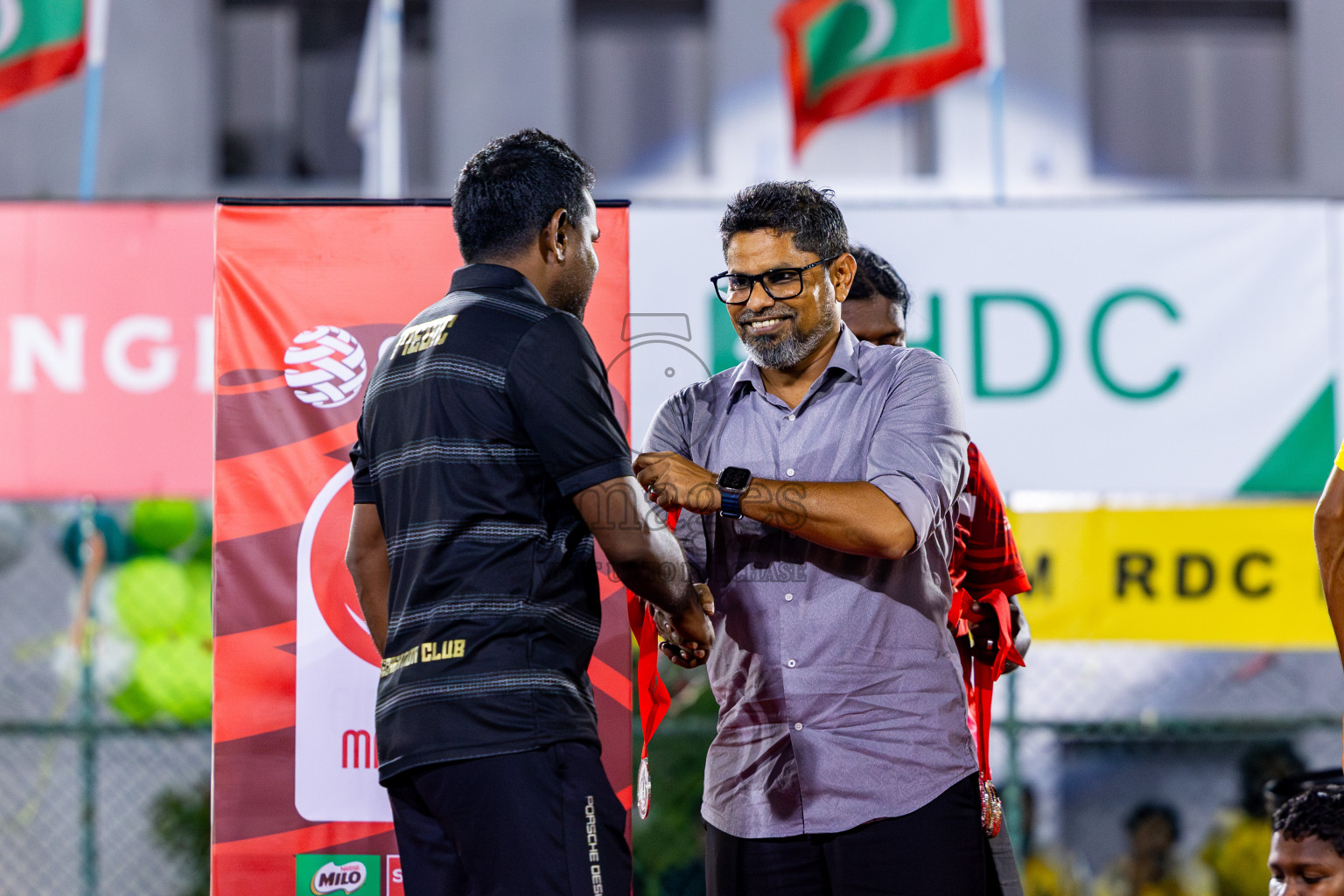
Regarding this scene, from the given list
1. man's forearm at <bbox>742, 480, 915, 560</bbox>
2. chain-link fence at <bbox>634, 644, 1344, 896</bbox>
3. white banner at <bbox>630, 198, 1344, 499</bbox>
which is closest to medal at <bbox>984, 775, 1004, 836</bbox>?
man's forearm at <bbox>742, 480, 915, 560</bbox>

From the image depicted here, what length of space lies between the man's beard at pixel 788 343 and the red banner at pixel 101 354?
3099 millimetres

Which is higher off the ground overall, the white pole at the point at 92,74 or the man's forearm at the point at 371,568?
the white pole at the point at 92,74

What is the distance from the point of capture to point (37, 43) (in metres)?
6.26

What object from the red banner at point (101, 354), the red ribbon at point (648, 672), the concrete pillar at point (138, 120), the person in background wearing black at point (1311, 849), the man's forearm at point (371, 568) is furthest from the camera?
the concrete pillar at point (138, 120)

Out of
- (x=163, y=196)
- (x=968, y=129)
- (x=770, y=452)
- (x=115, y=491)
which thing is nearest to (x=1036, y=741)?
(x=968, y=129)

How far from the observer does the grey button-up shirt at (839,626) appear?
2307 millimetres

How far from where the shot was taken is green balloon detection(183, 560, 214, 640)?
23.0 ft

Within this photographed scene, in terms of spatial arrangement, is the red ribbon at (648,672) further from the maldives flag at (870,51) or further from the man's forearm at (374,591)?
the maldives flag at (870,51)

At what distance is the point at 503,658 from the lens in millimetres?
1973

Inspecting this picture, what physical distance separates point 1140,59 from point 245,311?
9039 mm

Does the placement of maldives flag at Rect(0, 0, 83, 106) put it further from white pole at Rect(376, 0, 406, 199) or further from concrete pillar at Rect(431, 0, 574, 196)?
concrete pillar at Rect(431, 0, 574, 196)

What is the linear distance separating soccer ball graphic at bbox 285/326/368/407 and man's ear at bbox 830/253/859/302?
1.26 metres

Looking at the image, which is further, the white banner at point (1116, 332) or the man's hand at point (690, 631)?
the white banner at point (1116, 332)

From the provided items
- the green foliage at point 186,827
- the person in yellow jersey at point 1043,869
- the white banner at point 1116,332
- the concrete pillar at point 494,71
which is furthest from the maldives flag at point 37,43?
the person in yellow jersey at point 1043,869
